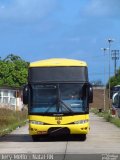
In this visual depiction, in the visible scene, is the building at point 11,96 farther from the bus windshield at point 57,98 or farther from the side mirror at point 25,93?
the side mirror at point 25,93

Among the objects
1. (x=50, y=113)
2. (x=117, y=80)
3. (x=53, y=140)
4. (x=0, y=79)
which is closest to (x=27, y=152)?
(x=50, y=113)

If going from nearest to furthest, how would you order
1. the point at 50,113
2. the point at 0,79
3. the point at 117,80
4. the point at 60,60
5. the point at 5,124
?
the point at 50,113, the point at 60,60, the point at 5,124, the point at 0,79, the point at 117,80

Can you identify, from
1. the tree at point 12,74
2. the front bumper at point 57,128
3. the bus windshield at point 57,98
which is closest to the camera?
the front bumper at point 57,128

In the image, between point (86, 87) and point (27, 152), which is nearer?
point (27, 152)

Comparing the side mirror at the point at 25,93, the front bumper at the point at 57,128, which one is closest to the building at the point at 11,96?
the side mirror at the point at 25,93

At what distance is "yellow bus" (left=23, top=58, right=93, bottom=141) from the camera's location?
22.5 metres

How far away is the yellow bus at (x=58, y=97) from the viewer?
22.5 m

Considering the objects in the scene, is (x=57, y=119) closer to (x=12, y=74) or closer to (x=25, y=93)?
(x=25, y=93)

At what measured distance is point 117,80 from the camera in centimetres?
12106

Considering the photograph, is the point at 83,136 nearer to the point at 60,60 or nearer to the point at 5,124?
the point at 60,60

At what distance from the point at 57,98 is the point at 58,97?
0.20 feet

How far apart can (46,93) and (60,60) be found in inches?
74.3

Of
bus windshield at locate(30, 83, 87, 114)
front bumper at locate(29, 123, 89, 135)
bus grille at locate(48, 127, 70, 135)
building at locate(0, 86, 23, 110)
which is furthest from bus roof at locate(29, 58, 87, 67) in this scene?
building at locate(0, 86, 23, 110)

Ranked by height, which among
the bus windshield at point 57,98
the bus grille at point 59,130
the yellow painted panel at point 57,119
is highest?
the bus windshield at point 57,98
